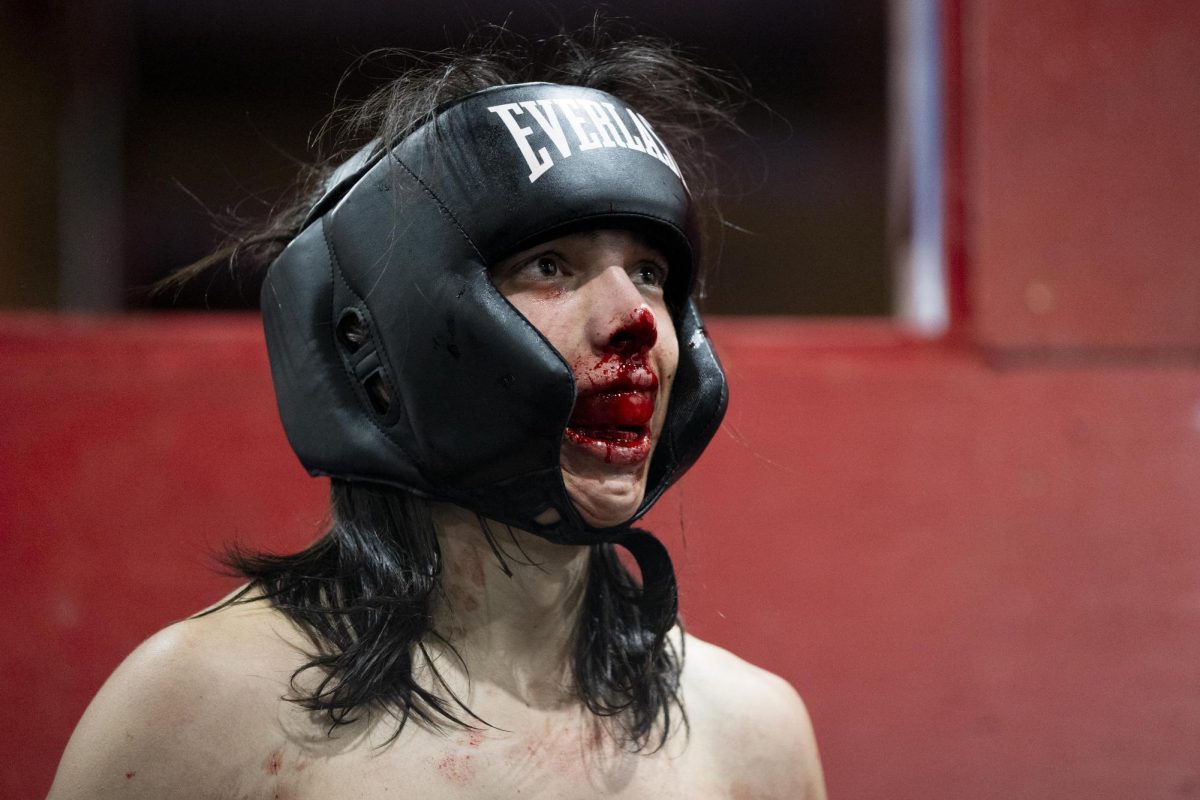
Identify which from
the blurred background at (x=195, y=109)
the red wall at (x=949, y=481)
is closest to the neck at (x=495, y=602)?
the red wall at (x=949, y=481)

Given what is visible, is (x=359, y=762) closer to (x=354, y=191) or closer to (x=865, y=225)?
(x=354, y=191)

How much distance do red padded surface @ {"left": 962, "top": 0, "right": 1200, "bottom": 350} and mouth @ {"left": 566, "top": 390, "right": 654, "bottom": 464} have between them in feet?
2.78

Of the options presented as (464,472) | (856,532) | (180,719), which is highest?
(464,472)

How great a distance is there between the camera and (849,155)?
4.04 metres

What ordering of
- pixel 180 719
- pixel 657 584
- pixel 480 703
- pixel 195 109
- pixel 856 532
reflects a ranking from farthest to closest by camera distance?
pixel 195 109 < pixel 856 532 < pixel 657 584 < pixel 480 703 < pixel 180 719

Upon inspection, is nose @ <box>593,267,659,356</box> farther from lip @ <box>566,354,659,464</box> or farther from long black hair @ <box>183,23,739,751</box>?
long black hair @ <box>183,23,739,751</box>

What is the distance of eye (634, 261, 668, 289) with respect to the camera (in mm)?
1059

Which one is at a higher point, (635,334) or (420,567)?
(635,334)

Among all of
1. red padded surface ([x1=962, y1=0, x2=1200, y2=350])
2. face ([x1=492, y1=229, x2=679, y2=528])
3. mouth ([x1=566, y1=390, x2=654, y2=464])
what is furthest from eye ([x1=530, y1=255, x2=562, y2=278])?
red padded surface ([x1=962, y1=0, x2=1200, y2=350])

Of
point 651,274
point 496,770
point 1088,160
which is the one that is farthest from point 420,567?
point 1088,160

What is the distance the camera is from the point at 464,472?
98 cm

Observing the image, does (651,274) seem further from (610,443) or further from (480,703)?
(480,703)

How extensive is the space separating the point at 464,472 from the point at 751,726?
40cm

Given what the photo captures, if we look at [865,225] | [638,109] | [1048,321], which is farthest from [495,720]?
[865,225]
